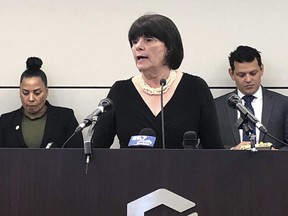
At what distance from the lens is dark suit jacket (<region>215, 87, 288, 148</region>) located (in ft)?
11.5

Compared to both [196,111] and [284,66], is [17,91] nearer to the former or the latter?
[284,66]

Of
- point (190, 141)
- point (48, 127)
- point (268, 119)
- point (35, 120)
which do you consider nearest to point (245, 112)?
point (190, 141)

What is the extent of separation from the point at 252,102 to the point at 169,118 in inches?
66.9

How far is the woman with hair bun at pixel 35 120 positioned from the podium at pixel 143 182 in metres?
2.06

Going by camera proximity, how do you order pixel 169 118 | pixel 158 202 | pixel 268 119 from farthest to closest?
pixel 268 119 < pixel 169 118 < pixel 158 202

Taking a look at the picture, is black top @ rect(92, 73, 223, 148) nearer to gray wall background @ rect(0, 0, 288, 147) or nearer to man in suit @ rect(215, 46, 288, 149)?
man in suit @ rect(215, 46, 288, 149)

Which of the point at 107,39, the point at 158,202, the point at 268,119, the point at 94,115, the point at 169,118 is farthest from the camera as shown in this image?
the point at 107,39

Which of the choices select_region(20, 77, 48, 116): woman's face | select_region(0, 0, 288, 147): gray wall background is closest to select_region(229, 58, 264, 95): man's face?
select_region(0, 0, 288, 147): gray wall background

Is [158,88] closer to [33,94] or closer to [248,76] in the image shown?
[248,76]

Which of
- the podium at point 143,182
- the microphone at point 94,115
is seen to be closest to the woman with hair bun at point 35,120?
the microphone at point 94,115

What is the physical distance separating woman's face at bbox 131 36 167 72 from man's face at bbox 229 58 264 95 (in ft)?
5.21

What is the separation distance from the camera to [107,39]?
401 cm

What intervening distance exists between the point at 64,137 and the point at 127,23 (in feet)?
3.01

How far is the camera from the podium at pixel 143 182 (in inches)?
62.6
